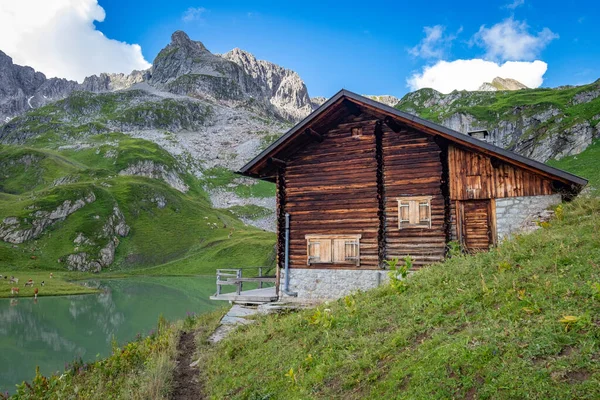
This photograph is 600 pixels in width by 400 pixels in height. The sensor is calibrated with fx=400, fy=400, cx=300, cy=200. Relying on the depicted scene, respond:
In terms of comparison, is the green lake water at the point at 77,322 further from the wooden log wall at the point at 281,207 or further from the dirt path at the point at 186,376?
the wooden log wall at the point at 281,207

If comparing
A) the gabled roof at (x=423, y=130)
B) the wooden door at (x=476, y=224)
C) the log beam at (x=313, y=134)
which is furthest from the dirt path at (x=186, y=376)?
the wooden door at (x=476, y=224)

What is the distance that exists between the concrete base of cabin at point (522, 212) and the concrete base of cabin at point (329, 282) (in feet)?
17.8

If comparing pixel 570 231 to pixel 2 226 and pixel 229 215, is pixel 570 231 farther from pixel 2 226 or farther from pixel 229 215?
pixel 229 215

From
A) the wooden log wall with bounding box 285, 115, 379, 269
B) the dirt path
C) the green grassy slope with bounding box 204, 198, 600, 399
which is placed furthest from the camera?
the wooden log wall with bounding box 285, 115, 379, 269

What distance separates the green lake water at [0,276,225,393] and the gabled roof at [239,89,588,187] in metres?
12.4

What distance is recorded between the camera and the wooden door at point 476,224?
1725 cm

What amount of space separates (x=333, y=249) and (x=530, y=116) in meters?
91.2

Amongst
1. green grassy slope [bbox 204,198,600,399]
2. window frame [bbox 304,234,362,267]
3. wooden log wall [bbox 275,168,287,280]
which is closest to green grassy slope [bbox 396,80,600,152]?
window frame [bbox 304,234,362,267]

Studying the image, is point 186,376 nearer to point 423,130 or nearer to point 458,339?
point 458,339

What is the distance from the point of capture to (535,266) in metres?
8.88

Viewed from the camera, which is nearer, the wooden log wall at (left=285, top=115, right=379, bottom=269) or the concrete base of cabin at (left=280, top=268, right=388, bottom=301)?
the concrete base of cabin at (left=280, top=268, right=388, bottom=301)

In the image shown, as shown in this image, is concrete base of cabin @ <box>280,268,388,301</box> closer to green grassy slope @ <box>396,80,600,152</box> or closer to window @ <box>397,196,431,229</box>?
window @ <box>397,196,431,229</box>

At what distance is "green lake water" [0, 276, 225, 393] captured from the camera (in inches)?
876

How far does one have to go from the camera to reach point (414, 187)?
18.3 m
